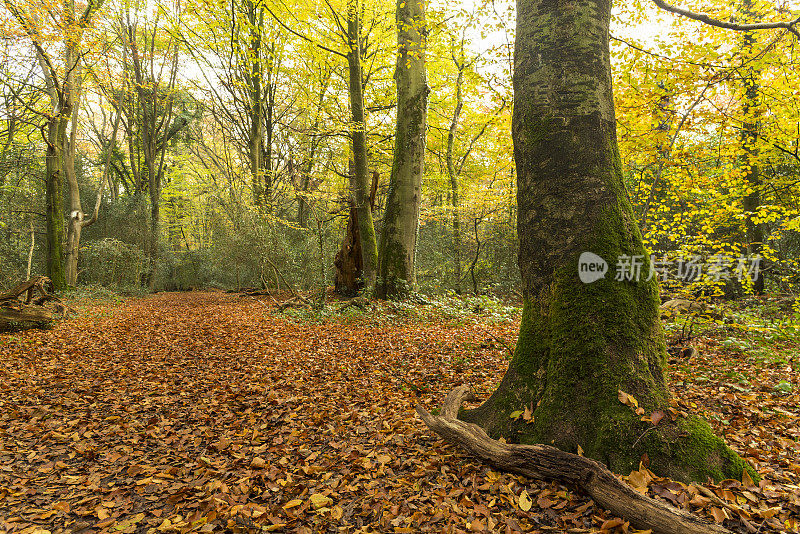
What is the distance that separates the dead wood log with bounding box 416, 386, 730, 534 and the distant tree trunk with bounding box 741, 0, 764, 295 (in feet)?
19.3

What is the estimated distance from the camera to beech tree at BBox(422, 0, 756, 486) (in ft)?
7.91

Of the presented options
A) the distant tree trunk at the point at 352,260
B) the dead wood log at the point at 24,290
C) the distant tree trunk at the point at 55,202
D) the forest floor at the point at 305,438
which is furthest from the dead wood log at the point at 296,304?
the distant tree trunk at the point at 55,202

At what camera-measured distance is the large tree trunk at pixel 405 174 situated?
934 cm

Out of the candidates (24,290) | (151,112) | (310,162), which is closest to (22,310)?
(24,290)

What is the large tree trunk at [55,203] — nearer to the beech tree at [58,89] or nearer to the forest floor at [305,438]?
the beech tree at [58,89]

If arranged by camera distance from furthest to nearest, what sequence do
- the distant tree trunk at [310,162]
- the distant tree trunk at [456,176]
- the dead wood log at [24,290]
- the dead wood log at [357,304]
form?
1. the distant tree trunk at [310,162]
2. the distant tree trunk at [456,176]
3. the dead wood log at [357,304]
4. the dead wood log at [24,290]

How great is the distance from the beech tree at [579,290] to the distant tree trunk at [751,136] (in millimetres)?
4011

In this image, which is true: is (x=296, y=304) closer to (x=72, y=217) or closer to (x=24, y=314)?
(x=24, y=314)

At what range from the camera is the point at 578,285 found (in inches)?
105

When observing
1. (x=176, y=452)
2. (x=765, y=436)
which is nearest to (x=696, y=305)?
(x=765, y=436)

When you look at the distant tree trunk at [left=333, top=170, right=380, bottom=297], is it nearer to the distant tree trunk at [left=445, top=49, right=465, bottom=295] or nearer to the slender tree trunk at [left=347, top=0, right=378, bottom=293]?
the slender tree trunk at [left=347, top=0, right=378, bottom=293]

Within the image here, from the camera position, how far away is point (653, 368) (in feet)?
8.60

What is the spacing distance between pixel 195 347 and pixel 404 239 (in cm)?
490

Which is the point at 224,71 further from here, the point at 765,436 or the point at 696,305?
the point at 765,436
